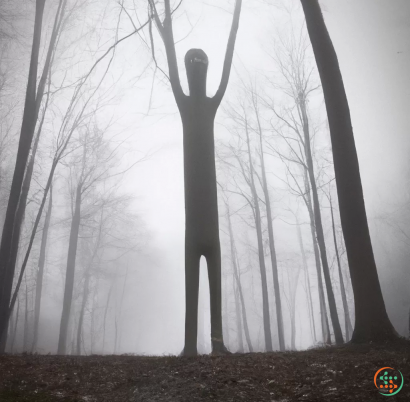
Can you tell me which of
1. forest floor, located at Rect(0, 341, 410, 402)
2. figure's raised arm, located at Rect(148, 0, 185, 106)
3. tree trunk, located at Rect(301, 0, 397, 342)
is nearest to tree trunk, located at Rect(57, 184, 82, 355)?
figure's raised arm, located at Rect(148, 0, 185, 106)

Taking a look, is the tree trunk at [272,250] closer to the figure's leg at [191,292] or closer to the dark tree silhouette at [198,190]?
the dark tree silhouette at [198,190]

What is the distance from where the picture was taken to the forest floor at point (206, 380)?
7.29 feet

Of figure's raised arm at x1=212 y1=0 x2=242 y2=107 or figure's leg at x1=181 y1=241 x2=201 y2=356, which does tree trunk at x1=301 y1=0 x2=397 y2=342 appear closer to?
figure's raised arm at x1=212 y1=0 x2=242 y2=107

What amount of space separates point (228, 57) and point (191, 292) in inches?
164

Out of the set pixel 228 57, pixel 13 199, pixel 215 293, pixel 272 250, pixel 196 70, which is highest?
pixel 228 57

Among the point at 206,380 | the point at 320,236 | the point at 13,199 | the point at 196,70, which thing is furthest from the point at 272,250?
the point at 206,380

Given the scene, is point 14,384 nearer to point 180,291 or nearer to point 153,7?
point 153,7

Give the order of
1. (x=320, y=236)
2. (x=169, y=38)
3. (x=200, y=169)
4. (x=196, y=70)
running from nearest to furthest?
(x=200, y=169)
(x=196, y=70)
(x=169, y=38)
(x=320, y=236)

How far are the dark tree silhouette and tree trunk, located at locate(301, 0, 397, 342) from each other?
174 centimetres

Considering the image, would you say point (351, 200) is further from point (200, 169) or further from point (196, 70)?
point (196, 70)

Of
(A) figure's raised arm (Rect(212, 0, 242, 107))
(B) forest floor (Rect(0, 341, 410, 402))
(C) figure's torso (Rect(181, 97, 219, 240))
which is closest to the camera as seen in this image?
(B) forest floor (Rect(0, 341, 410, 402))

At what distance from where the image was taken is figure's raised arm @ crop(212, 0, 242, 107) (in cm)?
521

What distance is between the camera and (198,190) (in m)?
4.44

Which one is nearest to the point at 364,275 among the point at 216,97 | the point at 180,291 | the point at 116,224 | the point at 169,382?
the point at 169,382
